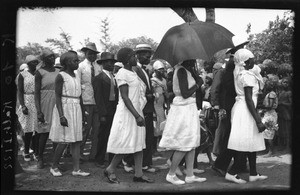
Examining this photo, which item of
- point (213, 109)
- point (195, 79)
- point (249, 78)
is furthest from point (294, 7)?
point (213, 109)

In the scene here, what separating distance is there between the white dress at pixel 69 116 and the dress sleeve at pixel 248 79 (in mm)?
2532

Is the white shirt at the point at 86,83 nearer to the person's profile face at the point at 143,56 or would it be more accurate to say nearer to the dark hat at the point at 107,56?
the dark hat at the point at 107,56

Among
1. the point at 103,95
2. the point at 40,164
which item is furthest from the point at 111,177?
the point at 103,95

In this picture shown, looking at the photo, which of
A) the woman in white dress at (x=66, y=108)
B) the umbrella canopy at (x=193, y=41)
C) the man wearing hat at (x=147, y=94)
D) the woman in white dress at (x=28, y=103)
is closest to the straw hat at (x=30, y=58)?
the woman in white dress at (x=28, y=103)

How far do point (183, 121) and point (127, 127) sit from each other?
0.82m

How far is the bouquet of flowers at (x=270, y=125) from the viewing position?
7488 mm

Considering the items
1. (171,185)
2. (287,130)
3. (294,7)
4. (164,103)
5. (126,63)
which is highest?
(294,7)

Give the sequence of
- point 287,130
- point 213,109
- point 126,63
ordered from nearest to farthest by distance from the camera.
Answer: point 126,63 → point 213,109 → point 287,130

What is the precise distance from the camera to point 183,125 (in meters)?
5.77

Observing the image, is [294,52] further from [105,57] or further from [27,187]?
[27,187]

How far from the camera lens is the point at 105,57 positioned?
22.4 feet

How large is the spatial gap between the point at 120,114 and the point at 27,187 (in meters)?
1.67

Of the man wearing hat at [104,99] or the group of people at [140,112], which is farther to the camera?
the man wearing hat at [104,99]

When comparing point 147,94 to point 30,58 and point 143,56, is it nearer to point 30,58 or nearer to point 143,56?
point 143,56
